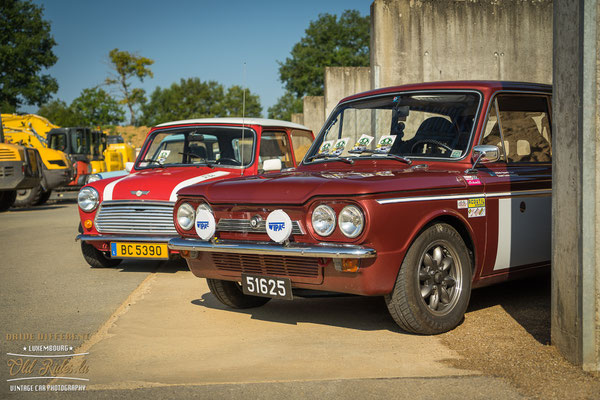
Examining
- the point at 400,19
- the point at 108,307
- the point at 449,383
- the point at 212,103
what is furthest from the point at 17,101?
the point at 449,383

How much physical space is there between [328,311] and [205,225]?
1.33 meters

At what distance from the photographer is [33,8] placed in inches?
1943

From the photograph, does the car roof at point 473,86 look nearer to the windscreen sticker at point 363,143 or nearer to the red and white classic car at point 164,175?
the windscreen sticker at point 363,143

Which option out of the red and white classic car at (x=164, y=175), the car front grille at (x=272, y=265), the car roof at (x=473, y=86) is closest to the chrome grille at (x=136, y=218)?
the red and white classic car at (x=164, y=175)

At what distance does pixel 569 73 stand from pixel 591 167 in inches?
22.3

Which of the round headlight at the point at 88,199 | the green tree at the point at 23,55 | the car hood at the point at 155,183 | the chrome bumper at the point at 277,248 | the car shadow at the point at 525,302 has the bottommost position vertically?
the car shadow at the point at 525,302

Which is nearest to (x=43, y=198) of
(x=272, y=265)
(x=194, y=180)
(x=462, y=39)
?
(x=462, y=39)

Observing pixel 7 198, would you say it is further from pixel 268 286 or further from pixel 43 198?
pixel 268 286

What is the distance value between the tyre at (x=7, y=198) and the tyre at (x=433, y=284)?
1760cm

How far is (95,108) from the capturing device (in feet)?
176

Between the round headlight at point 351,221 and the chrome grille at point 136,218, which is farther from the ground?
the round headlight at point 351,221

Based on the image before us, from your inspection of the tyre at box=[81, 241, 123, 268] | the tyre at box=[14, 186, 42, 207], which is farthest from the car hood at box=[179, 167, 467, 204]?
the tyre at box=[14, 186, 42, 207]

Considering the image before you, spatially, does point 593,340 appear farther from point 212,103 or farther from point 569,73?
point 212,103

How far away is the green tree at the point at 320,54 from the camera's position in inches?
2813
